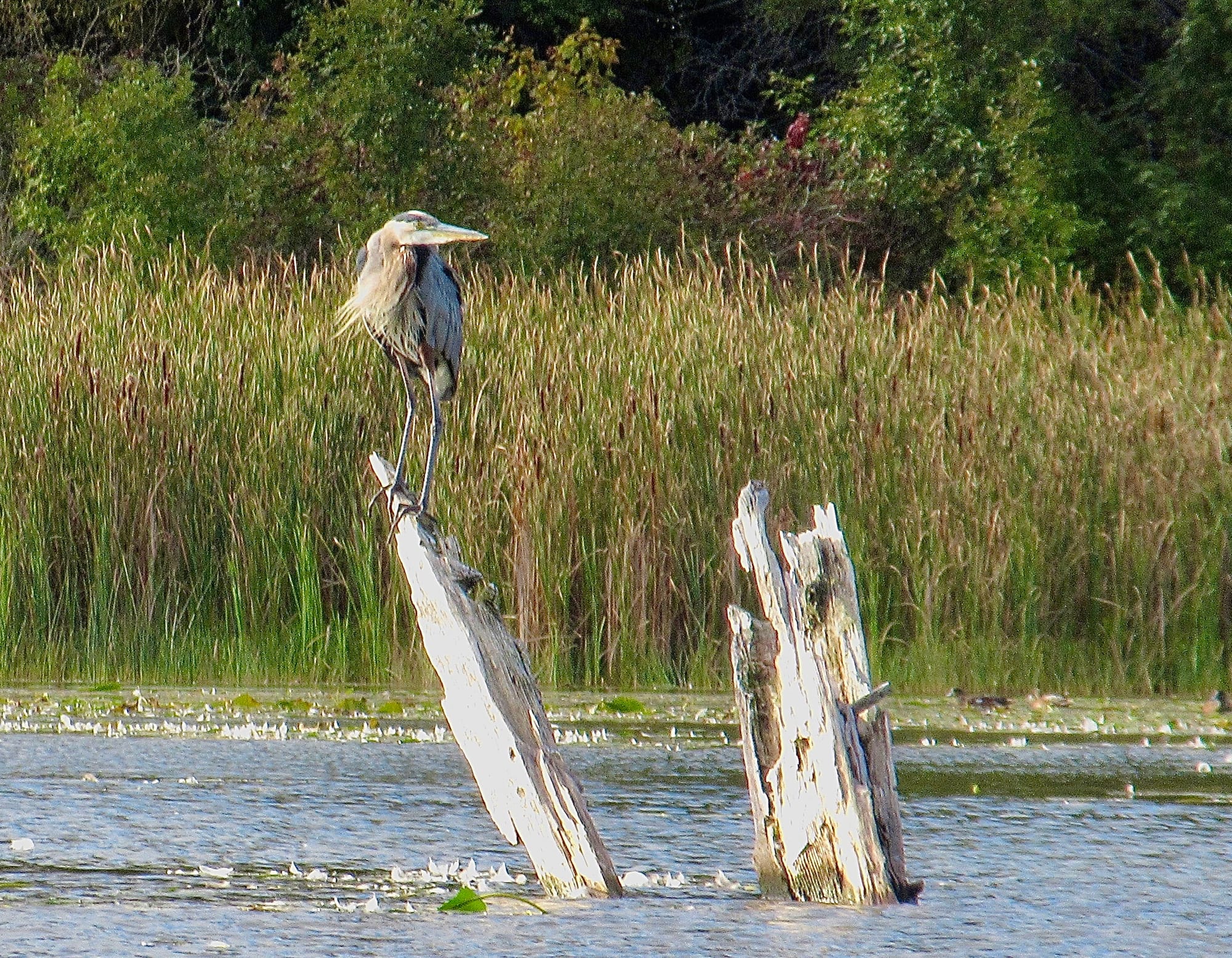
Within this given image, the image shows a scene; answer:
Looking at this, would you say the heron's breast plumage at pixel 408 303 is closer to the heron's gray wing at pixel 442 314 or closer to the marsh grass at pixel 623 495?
the heron's gray wing at pixel 442 314

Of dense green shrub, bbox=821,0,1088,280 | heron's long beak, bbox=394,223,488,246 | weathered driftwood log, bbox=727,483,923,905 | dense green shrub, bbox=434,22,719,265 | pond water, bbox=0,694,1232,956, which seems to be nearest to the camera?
pond water, bbox=0,694,1232,956

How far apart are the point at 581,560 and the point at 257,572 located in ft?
4.05

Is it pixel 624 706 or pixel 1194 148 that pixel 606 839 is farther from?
pixel 1194 148

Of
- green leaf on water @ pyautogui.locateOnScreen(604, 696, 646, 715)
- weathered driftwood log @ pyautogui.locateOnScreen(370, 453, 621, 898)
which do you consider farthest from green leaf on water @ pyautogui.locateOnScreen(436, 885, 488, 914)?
green leaf on water @ pyautogui.locateOnScreen(604, 696, 646, 715)

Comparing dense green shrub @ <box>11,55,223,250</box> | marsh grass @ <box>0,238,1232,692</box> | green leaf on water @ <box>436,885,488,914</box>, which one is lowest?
green leaf on water @ <box>436,885,488,914</box>

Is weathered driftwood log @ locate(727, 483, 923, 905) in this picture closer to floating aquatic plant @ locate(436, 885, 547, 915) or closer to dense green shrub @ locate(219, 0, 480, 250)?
floating aquatic plant @ locate(436, 885, 547, 915)

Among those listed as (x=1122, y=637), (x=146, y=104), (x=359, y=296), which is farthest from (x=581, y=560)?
(x=146, y=104)

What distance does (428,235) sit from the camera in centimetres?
459

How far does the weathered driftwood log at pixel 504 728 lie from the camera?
370cm

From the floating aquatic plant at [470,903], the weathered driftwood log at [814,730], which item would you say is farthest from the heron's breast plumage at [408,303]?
the floating aquatic plant at [470,903]

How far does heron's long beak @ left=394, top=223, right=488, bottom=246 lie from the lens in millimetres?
4496

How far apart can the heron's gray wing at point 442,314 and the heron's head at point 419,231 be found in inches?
4.6

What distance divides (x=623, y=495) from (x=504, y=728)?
141 inches

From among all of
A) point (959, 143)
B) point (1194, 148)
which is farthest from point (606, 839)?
point (1194, 148)
